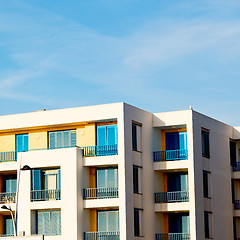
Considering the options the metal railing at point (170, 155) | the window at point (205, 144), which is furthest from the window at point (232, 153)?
the metal railing at point (170, 155)

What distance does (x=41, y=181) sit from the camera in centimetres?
4941

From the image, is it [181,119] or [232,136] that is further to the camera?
[232,136]

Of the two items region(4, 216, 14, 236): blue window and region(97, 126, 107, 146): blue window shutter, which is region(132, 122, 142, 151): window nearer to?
region(97, 126, 107, 146): blue window shutter

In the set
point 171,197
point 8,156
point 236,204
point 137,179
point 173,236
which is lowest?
point 173,236

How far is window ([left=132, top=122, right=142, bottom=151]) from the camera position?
1925 inches

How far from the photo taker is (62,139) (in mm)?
50594

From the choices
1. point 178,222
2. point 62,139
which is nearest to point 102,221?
point 178,222

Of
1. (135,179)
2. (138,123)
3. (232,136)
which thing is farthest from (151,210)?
(232,136)

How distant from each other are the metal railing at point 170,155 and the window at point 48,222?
25.5 feet

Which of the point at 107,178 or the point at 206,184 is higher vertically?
the point at 107,178

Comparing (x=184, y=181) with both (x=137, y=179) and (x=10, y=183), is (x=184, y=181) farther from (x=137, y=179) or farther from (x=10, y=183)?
(x=10, y=183)

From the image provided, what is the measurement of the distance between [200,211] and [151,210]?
10.6ft

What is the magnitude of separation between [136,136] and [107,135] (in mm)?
1920

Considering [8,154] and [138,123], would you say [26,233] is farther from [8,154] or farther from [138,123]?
[138,123]
